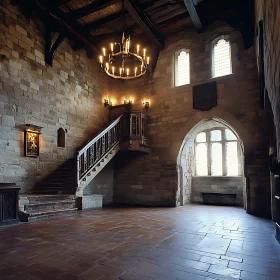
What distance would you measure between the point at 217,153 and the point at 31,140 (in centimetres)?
723

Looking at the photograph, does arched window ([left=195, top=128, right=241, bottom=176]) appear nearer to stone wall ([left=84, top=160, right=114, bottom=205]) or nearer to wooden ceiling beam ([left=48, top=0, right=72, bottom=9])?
stone wall ([left=84, top=160, right=114, bottom=205])

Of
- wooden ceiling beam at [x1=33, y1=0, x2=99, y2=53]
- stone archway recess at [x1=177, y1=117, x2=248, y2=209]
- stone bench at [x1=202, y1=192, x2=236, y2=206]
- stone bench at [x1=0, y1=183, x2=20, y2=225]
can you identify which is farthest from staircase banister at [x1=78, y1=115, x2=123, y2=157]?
stone bench at [x1=202, y1=192, x2=236, y2=206]

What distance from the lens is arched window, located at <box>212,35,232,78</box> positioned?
8102 mm

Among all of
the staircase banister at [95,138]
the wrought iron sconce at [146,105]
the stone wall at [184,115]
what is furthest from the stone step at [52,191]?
the wrought iron sconce at [146,105]

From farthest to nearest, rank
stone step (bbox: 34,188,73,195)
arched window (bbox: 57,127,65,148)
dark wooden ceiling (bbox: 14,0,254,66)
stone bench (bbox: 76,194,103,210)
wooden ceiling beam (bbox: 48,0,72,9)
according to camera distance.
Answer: arched window (bbox: 57,127,65,148), dark wooden ceiling (bbox: 14,0,254,66), wooden ceiling beam (bbox: 48,0,72,9), stone bench (bbox: 76,194,103,210), stone step (bbox: 34,188,73,195)

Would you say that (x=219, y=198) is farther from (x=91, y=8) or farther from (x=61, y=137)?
(x=91, y=8)

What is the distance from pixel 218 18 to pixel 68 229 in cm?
819

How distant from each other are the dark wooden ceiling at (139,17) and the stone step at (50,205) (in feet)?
18.4

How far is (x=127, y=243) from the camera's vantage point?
3668 millimetres

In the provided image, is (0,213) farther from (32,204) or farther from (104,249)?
(104,249)

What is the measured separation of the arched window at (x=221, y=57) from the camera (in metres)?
8.10

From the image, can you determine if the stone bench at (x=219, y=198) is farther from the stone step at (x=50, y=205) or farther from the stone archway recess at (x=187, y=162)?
the stone step at (x=50, y=205)

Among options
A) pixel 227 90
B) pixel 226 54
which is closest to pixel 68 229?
pixel 227 90

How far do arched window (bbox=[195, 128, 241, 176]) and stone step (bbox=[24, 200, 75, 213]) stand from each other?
585cm
